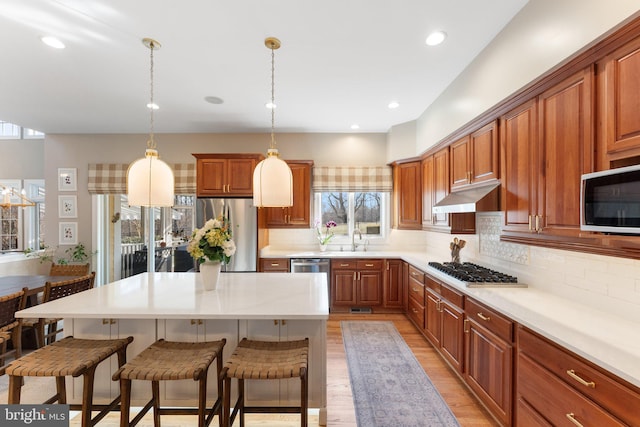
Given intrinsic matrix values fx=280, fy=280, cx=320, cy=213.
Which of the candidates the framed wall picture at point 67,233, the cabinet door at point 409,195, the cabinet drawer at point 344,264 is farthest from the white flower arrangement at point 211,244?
the framed wall picture at point 67,233

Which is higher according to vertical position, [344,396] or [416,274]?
[416,274]

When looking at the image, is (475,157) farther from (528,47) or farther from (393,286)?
(393,286)

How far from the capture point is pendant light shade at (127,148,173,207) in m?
2.03

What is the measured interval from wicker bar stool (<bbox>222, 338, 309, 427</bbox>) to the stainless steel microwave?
158 cm

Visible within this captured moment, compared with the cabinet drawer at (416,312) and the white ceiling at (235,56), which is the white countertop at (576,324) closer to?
the cabinet drawer at (416,312)

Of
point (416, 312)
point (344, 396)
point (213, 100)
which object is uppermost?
point (213, 100)

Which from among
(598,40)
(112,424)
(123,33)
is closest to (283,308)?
(112,424)

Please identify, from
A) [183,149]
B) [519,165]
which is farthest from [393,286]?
[183,149]

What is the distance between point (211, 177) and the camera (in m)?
4.14

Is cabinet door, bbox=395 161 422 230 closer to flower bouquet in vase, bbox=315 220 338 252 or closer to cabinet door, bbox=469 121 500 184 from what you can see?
flower bouquet in vase, bbox=315 220 338 252

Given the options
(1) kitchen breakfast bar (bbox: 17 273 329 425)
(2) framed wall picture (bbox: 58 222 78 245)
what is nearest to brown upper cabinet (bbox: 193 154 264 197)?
(1) kitchen breakfast bar (bbox: 17 273 329 425)

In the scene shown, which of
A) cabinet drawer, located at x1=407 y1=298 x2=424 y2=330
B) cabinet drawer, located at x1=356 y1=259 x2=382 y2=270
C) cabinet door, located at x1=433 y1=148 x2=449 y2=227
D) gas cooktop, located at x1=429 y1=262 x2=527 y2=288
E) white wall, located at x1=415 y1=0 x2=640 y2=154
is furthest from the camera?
cabinet drawer, located at x1=356 y1=259 x2=382 y2=270

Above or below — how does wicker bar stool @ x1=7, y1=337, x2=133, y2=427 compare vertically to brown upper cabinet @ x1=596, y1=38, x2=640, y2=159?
below

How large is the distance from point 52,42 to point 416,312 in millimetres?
4492
